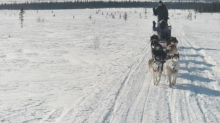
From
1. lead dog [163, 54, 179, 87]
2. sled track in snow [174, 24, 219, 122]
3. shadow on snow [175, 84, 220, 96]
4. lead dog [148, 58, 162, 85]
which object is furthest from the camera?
lead dog [148, 58, 162, 85]

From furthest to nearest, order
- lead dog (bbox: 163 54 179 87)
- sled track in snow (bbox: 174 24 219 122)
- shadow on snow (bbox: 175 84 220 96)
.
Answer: lead dog (bbox: 163 54 179 87) → shadow on snow (bbox: 175 84 220 96) → sled track in snow (bbox: 174 24 219 122)

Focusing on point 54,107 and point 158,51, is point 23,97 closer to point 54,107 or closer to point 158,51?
point 54,107

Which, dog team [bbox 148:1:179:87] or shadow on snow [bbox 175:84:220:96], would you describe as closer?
shadow on snow [bbox 175:84:220:96]

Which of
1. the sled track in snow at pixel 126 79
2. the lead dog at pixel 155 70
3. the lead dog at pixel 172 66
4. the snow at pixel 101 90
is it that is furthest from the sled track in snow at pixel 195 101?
the sled track in snow at pixel 126 79

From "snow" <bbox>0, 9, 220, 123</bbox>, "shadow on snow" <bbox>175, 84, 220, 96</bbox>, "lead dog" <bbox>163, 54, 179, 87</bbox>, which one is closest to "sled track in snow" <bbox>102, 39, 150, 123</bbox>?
"snow" <bbox>0, 9, 220, 123</bbox>

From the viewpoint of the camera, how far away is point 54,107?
523 cm

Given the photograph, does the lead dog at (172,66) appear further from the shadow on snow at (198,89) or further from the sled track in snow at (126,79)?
the sled track in snow at (126,79)

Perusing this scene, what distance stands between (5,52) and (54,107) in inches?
269

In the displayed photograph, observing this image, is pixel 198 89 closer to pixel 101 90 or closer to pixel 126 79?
pixel 126 79

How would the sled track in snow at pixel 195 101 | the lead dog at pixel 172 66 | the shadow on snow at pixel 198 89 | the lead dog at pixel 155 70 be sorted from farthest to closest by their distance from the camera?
the lead dog at pixel 155 70, the lead dog at pixel 172 66, the shadow on snow at pixel 198 89, the sled track in snow at pixel 195 101

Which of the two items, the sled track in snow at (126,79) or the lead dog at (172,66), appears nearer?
the sled track in snow at (126,79)

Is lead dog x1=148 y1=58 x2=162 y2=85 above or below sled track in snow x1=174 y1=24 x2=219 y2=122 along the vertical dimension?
above

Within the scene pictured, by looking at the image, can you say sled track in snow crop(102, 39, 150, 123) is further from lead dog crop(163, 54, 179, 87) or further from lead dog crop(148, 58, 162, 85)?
lead dog crop(163, 54, 179, 87)

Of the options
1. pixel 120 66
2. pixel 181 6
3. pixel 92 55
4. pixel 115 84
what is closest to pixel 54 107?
Result: pixel 115 84
